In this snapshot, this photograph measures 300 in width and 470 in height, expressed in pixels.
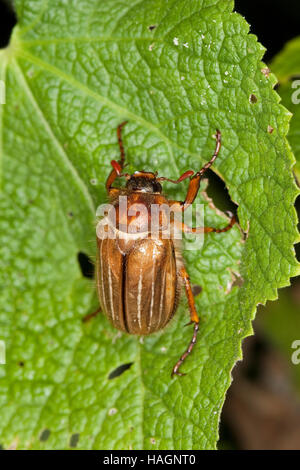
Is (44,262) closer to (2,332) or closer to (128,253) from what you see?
(2,332)

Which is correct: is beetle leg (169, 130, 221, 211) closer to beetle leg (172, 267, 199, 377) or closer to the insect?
the insect

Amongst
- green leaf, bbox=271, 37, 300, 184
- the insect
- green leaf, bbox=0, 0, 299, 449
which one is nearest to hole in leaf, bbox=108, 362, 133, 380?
green leaf, bbox=0, 0, 299, 449

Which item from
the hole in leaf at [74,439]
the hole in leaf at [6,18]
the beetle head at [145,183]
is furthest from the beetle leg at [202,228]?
the hole in leaf at [6,18]

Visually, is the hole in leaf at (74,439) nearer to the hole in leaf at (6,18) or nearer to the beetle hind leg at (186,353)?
the beetle hind leg at (186,353)

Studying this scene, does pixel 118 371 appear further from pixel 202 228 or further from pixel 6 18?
pixel 6 18

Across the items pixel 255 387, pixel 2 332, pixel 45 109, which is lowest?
pixel 255 387
